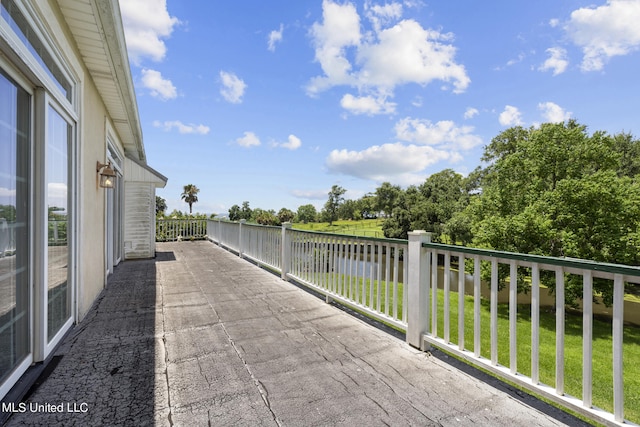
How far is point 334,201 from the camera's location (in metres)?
70.9

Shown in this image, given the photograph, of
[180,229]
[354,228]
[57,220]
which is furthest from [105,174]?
[354,228]

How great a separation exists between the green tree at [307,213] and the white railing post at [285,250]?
66.0 meters

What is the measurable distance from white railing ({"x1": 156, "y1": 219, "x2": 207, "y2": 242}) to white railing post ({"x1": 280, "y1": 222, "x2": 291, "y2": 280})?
335 inches

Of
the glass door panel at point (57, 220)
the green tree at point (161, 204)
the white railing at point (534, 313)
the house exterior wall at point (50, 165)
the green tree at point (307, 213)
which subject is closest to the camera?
the white railing at point (534, 313)

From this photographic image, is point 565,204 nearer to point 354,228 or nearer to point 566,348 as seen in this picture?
point 566,348

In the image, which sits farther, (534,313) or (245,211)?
(245,211)

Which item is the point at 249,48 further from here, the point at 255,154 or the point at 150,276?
the point at 255,154

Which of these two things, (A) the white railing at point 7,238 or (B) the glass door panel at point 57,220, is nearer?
(A) the white railing at point 7,238

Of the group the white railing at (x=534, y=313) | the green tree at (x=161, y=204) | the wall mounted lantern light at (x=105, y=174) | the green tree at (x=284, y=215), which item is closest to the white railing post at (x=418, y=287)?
the white railing at (x=534, y=313)

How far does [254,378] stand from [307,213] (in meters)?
73.1

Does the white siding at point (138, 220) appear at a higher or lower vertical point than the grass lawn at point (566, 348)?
higher

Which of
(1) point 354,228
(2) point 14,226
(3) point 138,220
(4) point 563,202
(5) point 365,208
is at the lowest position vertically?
(1) point 354,228

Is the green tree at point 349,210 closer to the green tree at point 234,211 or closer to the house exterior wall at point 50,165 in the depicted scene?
the green tree at point 234,211

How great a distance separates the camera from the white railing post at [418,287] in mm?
2664
